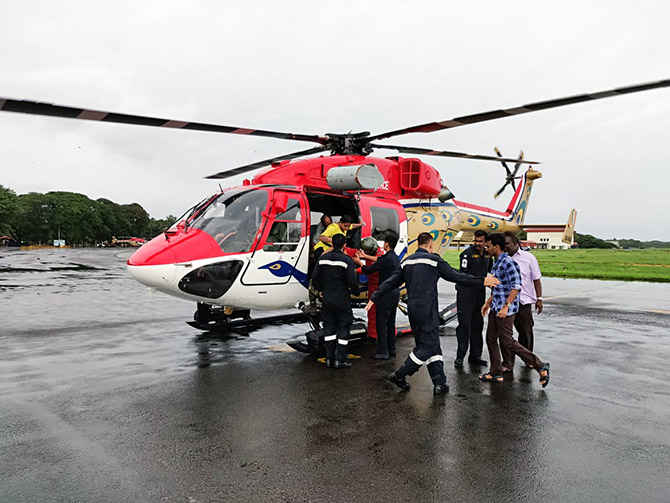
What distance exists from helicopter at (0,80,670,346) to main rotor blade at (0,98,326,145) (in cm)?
1

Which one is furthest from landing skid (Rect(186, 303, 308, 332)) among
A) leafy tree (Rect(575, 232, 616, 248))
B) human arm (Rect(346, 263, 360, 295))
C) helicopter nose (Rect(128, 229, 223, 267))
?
leafy tree (Rect(575, 232, 616, 248))

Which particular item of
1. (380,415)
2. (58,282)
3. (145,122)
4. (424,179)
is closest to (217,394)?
(380,415)

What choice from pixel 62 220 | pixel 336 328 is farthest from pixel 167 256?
pixel 62 220

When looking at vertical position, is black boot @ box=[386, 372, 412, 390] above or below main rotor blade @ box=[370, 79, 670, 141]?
below

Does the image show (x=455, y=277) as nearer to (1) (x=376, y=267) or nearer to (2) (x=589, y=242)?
(1) (x=376, y=267)

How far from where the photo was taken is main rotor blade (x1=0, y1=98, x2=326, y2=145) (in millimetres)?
4660

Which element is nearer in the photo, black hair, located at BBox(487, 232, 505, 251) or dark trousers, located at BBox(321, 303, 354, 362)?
black hair, located at BBox(487, 232, 505, 251)

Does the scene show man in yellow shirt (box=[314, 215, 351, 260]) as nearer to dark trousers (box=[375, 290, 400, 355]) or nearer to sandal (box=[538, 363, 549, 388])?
dark trousers (box=[375, 290, 400, 355])

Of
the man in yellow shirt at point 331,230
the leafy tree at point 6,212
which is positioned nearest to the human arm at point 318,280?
the man in yellow shirt at point 331,230

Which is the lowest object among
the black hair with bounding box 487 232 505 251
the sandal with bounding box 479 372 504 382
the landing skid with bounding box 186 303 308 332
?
the sandal with bounding box 479 372 504 382

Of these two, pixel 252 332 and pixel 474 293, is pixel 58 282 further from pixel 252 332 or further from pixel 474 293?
pixel 474 293

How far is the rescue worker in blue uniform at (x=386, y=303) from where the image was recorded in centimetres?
663

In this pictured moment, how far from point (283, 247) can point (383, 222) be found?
7.37 ft

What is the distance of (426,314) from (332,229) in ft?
7.69
